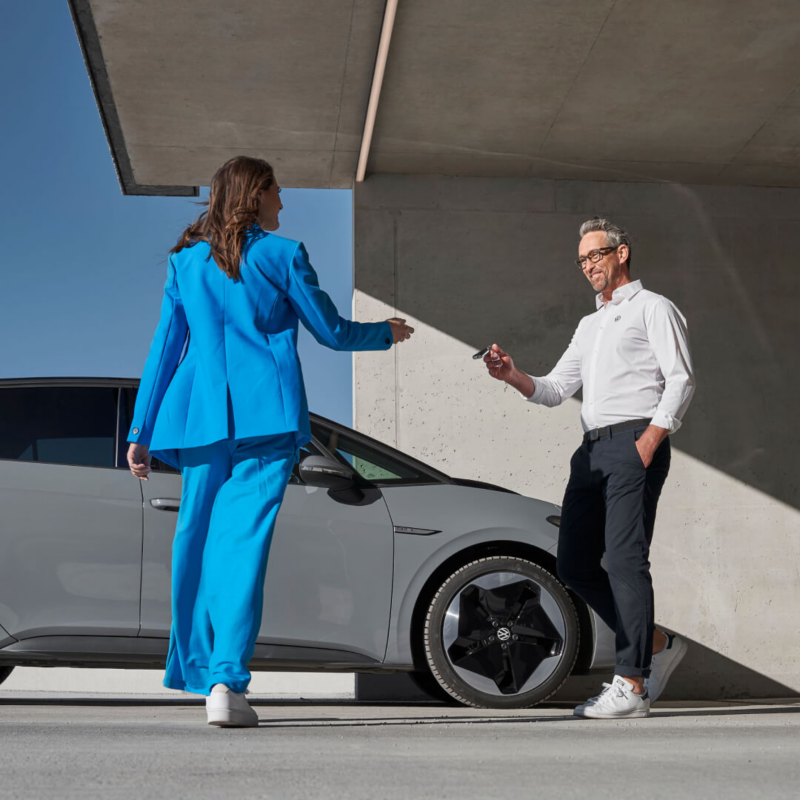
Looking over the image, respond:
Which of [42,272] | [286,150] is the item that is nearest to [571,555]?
[286,150]

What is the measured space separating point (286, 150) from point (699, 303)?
2.99m

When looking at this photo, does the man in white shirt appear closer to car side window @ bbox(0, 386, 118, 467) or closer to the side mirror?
the side mirror

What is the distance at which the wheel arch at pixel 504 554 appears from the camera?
174 inches

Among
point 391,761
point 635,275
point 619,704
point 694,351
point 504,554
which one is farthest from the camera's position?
point 635,275

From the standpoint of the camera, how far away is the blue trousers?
2887 mm

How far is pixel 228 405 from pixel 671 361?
165 cm

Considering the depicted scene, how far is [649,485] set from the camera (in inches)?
147

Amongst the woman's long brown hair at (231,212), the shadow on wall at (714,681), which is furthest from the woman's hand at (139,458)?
the shadow on wall at (714,681)

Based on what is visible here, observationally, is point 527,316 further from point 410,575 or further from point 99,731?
point 99,731

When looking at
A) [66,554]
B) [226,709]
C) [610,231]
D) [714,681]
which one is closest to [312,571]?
[66,554]

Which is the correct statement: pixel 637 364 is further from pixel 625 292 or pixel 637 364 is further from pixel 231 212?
pixel 231 212

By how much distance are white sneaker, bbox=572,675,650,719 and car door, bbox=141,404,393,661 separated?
1.07 m

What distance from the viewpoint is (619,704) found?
139 inches

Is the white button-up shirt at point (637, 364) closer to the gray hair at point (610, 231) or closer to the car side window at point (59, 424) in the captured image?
the gray hair at point (610, 231)
